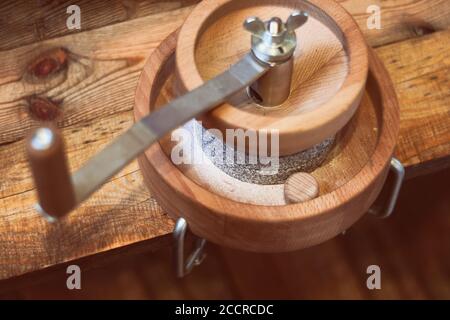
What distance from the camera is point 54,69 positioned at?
77 cm

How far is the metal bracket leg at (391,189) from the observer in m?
0.71

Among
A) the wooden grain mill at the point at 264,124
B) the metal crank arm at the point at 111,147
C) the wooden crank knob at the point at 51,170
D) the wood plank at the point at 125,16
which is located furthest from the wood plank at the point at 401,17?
the wooden crank knob at the point at 51,170

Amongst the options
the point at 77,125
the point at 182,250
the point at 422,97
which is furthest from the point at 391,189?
the point at 77,125

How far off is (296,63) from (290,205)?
127 mm

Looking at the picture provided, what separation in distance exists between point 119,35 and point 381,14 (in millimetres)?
285

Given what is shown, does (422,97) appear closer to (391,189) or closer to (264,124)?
(391,189)

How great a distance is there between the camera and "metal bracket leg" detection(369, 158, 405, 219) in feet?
2.32

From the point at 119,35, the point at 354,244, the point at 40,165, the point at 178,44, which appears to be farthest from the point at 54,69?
the point at 354,244

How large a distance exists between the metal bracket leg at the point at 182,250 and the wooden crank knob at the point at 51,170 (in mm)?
164

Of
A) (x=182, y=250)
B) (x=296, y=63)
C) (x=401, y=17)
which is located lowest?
(x=182, y=250)

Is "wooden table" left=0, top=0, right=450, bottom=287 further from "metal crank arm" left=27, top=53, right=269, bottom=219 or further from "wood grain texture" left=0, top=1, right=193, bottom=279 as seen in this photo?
"metal crank arm" left=27, top=53, right=269, bottom=219

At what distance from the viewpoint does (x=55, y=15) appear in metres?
0.80

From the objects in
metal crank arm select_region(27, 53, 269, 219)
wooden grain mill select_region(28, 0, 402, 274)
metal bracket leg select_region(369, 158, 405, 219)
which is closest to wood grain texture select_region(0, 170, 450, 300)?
metal bracket leg select_region(369, 158, 405, 219)

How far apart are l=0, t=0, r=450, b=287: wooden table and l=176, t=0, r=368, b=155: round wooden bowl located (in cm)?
15
